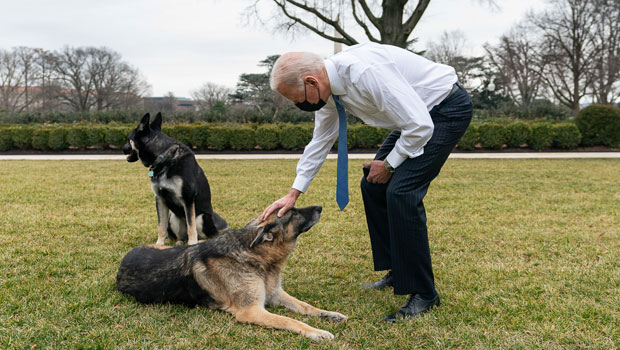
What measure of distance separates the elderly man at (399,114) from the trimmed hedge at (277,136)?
13190mm

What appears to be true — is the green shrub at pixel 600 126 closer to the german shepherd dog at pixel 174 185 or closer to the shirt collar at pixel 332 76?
the german shepherd dog at pixel 174 185

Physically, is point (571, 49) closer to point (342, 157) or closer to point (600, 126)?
point (600, 126)

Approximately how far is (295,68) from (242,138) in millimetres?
14212

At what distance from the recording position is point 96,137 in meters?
16.9

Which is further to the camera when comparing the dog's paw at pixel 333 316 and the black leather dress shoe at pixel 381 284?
the black leather dress shoe at pixel 381 284

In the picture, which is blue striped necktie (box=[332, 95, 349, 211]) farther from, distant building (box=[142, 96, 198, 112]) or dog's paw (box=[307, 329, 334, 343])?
distant building (box=[142, 96, 198, 112])

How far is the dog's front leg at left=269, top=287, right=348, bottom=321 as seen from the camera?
309cm

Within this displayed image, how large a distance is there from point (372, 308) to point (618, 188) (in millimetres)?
7605

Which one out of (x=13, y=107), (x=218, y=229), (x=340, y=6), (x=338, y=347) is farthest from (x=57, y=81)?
(x=338, y=347)

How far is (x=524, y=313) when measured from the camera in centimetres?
311

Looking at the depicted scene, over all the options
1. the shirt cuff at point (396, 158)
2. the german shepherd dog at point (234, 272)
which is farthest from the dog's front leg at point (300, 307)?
the shirt cuff at point (396, 158)

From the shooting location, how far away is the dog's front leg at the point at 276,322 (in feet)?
9.08

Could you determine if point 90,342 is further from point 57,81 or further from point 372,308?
point 57,81

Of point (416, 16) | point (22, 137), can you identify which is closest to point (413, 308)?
point (416, 16)
